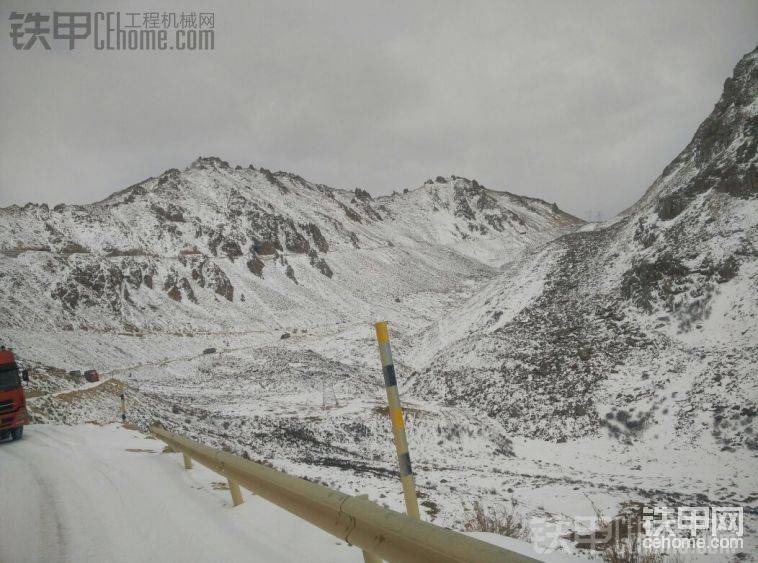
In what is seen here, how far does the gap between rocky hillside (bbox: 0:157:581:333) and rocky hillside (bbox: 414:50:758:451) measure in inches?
1458

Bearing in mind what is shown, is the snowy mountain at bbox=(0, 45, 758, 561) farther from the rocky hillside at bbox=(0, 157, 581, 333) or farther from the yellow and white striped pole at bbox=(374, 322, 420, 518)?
the yellow and white striped pole at bbox=(374, 322, 420, 518)

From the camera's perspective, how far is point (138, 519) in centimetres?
486

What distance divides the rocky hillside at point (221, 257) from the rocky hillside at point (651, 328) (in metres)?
37.0

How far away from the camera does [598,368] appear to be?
779 inches

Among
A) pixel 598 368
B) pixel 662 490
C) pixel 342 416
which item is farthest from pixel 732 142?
pixel 342 416

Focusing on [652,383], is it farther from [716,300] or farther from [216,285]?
[216,285]

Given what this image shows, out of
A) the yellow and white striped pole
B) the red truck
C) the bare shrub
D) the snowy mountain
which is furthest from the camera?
the snowy mountain

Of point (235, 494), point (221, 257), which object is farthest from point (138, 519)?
point (221, 257)

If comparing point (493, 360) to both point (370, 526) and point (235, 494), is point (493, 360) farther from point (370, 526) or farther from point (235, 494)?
point (370, 526)

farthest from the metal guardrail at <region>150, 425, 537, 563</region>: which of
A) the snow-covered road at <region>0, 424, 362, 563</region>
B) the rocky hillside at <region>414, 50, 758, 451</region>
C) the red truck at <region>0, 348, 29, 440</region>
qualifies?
the rocky hillside at <region>414, 50, 758, 451</region>

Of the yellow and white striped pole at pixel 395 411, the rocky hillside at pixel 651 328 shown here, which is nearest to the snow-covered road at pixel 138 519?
the yellow and white striped pole at pixel 395 411

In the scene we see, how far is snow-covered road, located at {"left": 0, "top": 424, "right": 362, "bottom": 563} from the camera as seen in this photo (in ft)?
13.1

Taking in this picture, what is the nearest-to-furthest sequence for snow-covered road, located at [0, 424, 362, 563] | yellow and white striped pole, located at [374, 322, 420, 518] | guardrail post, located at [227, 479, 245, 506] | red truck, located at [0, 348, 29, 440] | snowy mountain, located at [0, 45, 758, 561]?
yellow and white striped pole, located at [374, 322, 420, 518], snow-covered road, located at [0, 424, 362, 563], guardrail post, located at [227, 479, 245, 506], red truck, located at [0, 348, 29, 440], snowy mountain, located at [0, 45, 758, 561]

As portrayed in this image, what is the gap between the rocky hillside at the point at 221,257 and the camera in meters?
45.9
